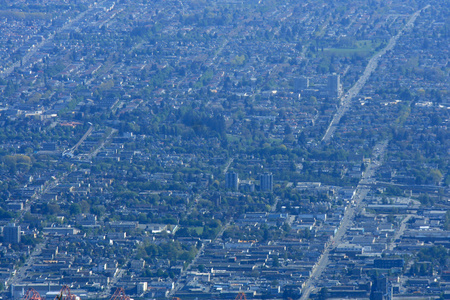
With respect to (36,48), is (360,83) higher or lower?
lower

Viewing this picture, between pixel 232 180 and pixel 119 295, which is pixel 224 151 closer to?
pixel 232 180

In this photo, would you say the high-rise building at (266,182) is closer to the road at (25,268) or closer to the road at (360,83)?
the road at (360,83)

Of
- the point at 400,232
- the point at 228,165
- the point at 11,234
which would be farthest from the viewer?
the point at 228,165

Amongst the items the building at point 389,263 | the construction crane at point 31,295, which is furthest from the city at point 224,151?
the construction crane at point 31,295

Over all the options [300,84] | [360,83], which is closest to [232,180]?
[300,84]

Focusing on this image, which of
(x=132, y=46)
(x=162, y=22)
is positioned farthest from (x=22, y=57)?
(x=162, y=22)

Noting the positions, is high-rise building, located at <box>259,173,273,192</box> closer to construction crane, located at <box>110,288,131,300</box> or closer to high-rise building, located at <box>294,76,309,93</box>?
construction crane, located at <box>110,288,131,300</box>

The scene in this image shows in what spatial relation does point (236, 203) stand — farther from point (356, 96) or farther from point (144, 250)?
point (356, 96)
